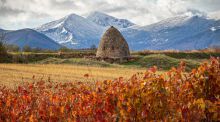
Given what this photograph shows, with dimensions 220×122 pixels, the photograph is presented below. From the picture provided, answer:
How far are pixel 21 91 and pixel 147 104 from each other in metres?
5.27

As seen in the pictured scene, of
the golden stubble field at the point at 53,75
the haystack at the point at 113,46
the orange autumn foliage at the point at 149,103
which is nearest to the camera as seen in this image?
the orange autumn foliage at the point at 149,103

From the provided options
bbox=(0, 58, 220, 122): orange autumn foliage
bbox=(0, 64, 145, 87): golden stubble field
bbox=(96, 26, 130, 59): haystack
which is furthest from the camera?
bbox=(96, 26, 130, 59): haystack

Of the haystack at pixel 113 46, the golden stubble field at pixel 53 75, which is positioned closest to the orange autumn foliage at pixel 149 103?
the golden stubble field at pixel 53 75

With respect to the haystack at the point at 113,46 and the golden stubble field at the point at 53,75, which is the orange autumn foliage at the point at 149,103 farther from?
the haystack at the point at 113,46

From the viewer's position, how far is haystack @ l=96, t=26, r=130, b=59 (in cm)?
5928

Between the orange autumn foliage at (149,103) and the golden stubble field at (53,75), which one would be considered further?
the golden stubble field at (53,75)

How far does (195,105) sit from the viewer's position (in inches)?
302

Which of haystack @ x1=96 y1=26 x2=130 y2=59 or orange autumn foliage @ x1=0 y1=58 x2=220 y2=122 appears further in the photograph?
haystack @ x1=96 y1=26 x2=130 y2=59

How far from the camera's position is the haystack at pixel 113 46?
59.3 meters

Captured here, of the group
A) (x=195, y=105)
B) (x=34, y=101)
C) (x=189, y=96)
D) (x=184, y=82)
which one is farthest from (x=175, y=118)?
(x=34, y=101)

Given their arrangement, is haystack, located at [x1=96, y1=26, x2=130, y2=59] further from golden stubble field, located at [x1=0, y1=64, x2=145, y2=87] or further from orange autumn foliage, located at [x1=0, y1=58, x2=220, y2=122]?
orange autumn foliage, located at [x1=0, y1=58, x2=220, y2=122]

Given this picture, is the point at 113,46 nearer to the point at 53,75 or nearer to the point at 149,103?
the point at 53,75

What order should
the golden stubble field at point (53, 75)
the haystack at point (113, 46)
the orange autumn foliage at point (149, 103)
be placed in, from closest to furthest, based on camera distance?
the orange autumn foliage at point (149, 103)
the golden stubble field at point (53, 75)
the haystack at point (113, 46)

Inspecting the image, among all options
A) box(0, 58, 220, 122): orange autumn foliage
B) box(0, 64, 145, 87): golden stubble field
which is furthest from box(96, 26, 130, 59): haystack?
box(0, 58, 220, 122): orange autumn foliage
